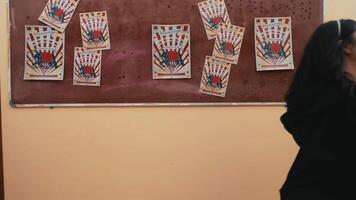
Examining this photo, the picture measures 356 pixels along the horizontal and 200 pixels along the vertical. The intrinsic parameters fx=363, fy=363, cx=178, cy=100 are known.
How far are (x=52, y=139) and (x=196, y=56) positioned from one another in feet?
3.09

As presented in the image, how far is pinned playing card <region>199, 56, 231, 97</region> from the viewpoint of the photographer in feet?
6.57

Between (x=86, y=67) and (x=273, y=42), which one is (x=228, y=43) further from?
(x=86, y=67)

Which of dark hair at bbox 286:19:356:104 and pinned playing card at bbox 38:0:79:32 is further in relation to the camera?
pinned playing card at bbox 38:0:79:32

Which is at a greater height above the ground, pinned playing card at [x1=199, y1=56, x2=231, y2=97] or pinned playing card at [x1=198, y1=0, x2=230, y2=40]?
pinned playing card at [x1=198, y1=0, x2=230, y2=40]

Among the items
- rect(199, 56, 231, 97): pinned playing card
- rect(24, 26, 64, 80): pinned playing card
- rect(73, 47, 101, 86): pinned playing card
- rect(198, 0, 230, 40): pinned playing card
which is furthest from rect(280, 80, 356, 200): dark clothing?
rect(24, 26, 64, 80): pinned playing card

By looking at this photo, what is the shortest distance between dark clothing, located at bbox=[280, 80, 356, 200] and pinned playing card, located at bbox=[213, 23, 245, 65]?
740 millimetres

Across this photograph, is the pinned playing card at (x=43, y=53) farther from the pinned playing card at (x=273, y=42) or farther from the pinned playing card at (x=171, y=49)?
the pinned playing card at (x=273, y=42)

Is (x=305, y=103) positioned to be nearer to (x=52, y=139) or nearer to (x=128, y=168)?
(x=128, y=168)

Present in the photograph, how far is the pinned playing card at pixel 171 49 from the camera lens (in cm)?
199

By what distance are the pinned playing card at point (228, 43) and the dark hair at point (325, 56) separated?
736 millimetres

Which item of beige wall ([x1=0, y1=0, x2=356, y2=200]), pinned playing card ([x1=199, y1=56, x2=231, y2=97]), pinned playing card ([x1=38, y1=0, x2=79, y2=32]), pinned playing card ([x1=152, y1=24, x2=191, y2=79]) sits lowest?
beige wall ([x1=0, y1=0, x2=356, y2=200])

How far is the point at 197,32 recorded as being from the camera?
2.00m

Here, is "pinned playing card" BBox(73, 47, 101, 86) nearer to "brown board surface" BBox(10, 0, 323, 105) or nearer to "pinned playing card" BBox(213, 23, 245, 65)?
"brown board surface" BBox(10, 0, 323, 105)

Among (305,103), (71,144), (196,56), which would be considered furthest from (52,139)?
(305,103)
